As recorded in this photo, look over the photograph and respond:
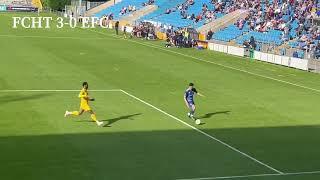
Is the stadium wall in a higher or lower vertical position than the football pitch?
higher

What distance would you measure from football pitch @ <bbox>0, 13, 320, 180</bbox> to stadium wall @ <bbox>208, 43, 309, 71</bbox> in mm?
1843

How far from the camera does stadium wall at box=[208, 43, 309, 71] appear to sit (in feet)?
149

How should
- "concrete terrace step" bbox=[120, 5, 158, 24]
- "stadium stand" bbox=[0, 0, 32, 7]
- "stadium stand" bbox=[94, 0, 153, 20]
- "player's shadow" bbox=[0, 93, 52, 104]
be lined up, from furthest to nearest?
"stadium stand" bbox=[0, 0, 32, 7] < "stadium stand" bbox=[94, 0, 153, 20] < "concrete terrace step" bbox=[120, 5, 158, 24] < "player's shadow" bbox=[0, 93, 52, 104]

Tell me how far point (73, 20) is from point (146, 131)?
7229 cm

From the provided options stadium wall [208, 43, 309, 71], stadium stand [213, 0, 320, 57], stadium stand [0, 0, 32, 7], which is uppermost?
stadium stand [0, 0, 32, 7]

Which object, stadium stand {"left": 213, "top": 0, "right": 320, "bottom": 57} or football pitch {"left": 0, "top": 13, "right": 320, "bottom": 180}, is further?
stadium stand {"left": 213, "top": 0, "right": 320, "bottom": 57}

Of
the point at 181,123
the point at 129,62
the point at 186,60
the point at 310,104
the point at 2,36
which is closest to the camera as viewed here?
the point at 181,123

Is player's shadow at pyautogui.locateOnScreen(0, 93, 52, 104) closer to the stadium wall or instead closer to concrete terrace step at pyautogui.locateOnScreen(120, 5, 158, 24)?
the stadium wall

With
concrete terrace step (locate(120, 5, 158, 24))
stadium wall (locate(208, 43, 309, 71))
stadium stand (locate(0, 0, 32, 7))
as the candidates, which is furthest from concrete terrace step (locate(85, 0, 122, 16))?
stadium wall (locate(208, 43, 309, 71))

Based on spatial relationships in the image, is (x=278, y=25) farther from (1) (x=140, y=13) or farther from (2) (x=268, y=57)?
(1) (x=140, y=13)

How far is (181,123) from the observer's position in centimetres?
2375

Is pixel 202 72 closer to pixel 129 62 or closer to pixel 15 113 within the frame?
pixel 129 62

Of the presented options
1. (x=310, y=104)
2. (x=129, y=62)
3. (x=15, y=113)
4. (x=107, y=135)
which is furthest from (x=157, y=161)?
(x=129, y=62)

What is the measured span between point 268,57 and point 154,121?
27.4 metres
